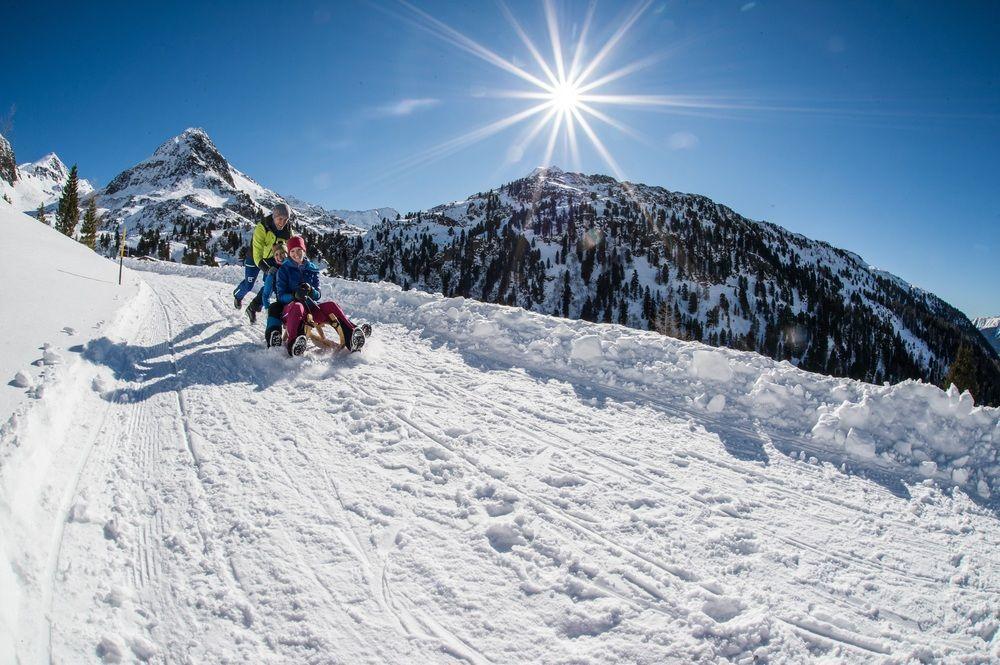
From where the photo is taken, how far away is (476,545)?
3.15 m

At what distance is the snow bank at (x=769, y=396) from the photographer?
4.79m

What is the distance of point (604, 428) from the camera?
5277 millimetres

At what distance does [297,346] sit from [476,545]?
4.94 metres

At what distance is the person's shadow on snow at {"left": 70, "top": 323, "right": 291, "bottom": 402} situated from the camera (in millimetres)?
5594

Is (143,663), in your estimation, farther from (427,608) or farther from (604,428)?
(604,428)

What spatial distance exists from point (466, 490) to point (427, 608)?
1.19 metres

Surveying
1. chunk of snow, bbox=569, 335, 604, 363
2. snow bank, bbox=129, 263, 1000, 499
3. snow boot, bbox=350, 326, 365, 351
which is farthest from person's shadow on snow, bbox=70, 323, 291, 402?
chunk of snow, bbox=569, 335, 604, 363

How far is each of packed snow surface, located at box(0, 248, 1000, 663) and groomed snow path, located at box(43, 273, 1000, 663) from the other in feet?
0.06

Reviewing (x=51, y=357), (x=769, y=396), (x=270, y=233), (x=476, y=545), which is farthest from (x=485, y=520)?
(x=270, y=233)

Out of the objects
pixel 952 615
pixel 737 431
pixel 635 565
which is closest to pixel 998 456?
pixel 737 431

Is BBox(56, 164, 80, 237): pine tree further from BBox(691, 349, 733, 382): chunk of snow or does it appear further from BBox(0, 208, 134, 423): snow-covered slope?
BBox(691, 349, 733, 382): chunk of snow

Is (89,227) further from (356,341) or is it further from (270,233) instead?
(356,341)

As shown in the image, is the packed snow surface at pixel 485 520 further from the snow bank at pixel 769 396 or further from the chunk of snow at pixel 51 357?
the chunk of snow at pixel 51 357

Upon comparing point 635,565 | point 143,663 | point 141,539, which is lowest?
point 143,663
